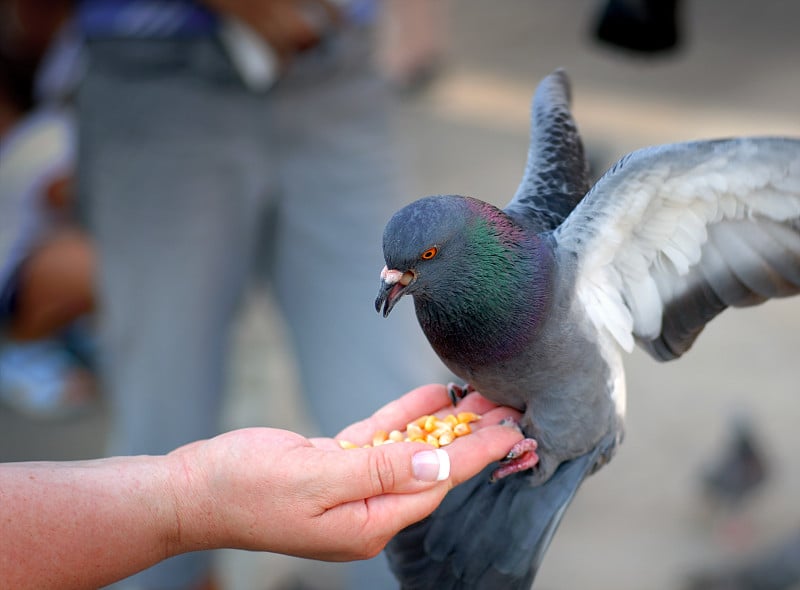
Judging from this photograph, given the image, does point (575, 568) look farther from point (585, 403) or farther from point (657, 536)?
point (585, 403)

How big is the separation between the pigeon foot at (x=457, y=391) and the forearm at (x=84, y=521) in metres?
0.68

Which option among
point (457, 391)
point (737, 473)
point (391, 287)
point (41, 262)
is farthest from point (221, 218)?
point (737, 473)

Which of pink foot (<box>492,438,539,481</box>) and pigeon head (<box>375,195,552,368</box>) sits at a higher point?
pigeon head (<box>375,195,552,368</box>)

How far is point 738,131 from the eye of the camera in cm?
678

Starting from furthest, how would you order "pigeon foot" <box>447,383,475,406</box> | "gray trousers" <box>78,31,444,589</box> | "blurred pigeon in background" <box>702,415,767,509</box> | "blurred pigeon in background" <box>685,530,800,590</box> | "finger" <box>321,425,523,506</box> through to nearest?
"blurred pigeon in background" <box>702,415,767,509</box> → "blurred pigeon in background" <box>685,530,800,590</box> → "gray trousers" <box>78,31,444,589</box> → "pigeon foot" <box>447,383,475,406</box> → "finger" <box>321,425,523,506</box>

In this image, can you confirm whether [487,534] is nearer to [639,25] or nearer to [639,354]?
[639,25]

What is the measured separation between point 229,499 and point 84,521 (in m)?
0.25

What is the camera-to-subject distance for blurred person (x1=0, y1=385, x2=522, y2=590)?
1.82 m

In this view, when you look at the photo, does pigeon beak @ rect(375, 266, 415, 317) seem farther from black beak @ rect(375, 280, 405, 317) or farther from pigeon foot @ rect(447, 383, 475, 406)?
pigeon foot @ rect(447, 383, 475, 406)

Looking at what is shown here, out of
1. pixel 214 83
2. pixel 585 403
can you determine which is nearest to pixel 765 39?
pixel 214 83

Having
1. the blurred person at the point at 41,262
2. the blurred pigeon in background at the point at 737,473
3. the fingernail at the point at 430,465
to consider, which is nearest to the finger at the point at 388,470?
the fingernail at the point at 430,465

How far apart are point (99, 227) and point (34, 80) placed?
2841mm

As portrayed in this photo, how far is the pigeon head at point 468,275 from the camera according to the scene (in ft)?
6.23

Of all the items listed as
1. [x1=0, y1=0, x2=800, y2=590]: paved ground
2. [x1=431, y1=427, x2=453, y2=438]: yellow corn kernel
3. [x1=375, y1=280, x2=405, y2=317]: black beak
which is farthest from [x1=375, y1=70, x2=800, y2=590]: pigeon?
[x1=0, y1=0, x2=800, y2=590]: paved ground
